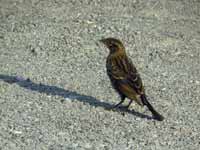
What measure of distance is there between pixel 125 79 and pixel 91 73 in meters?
1.60

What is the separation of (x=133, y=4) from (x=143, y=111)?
5142 mm

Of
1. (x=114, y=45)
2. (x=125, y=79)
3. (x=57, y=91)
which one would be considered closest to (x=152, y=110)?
(x=125, y=79)

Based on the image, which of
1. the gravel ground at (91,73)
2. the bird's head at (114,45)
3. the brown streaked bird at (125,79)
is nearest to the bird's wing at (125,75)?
the brown streaked bird at (125,79)

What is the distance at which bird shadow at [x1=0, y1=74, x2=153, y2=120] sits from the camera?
36.9 feet

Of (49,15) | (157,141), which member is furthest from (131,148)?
(49,15)

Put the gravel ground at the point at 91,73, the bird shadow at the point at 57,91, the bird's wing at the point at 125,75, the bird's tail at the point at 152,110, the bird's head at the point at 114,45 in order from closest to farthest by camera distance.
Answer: the gravel ground at the point at 91,73, the bird's tail at the point at 152,110, the bird's wing at the point at 125,75, the bird shadow at the point at 57,91, the bird's head at the point at 114,45

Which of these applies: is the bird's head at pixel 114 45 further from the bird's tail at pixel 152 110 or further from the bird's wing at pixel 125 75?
Answer: the bird's tail at pixel 152 110

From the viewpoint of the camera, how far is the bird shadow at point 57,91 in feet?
36.9

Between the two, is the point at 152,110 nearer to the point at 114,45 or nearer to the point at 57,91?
the point at 114,45

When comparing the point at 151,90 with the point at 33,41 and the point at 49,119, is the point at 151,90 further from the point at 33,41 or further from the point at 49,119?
the point at 33,41

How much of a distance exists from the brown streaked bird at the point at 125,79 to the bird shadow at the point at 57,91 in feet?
0.61

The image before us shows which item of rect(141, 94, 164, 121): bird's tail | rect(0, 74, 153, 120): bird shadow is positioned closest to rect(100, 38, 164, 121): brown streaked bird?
rect(141, 94, 164, 121): bird's tail

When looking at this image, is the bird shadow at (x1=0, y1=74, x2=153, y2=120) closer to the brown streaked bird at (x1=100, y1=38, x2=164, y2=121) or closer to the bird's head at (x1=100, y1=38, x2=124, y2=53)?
the brown streaked bird at (x1=100, y1=38, x2=164, y2=121)

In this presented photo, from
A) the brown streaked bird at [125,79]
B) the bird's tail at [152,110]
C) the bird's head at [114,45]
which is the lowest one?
the bird's tail at [152,110]
